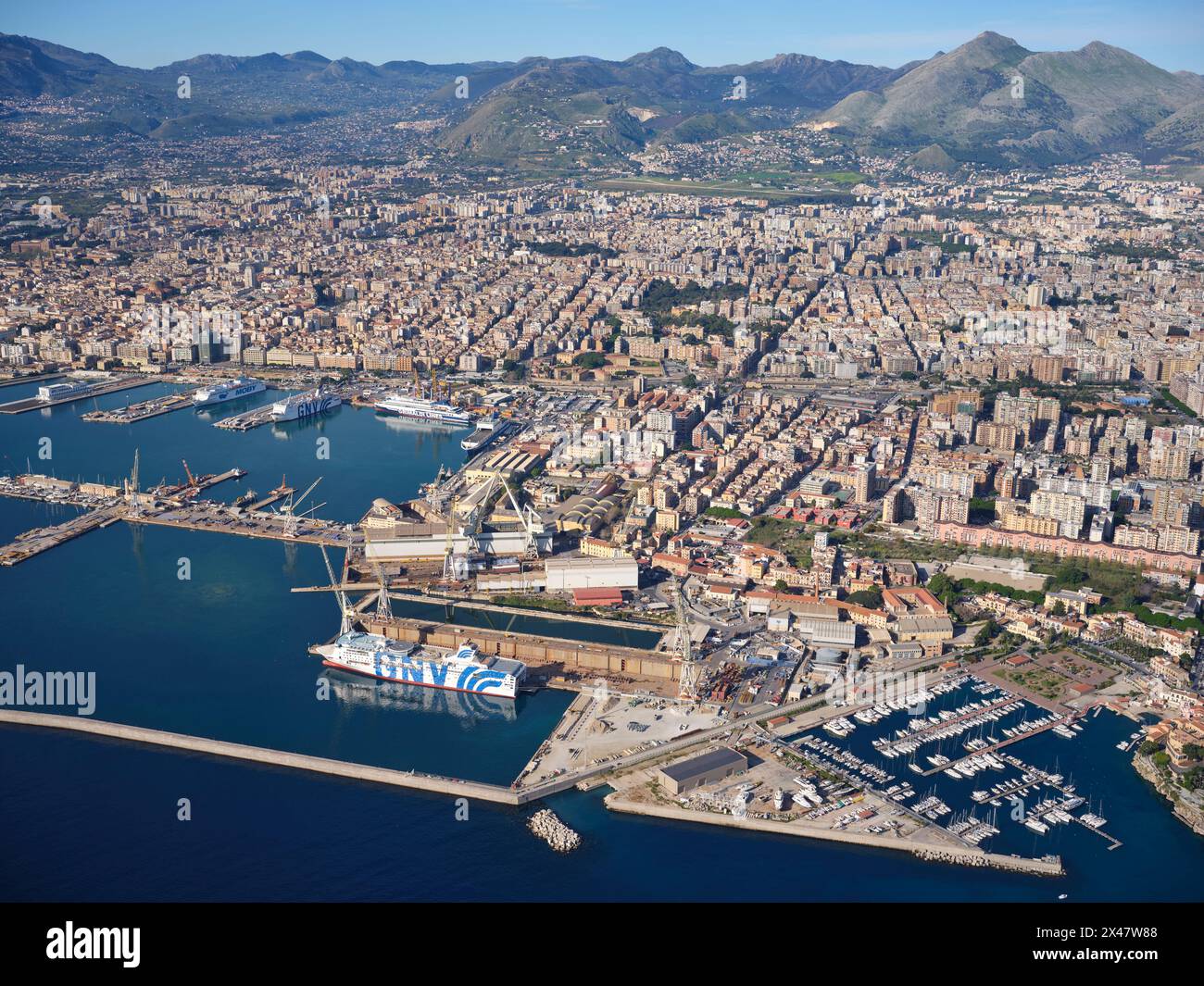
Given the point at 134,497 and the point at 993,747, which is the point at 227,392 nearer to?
the point at 134,497

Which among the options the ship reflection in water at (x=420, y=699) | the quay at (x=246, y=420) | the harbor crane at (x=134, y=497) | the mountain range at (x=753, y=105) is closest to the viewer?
the ship reflection in water at (x=420, y=699)

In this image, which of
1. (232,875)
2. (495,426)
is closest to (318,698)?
(232,875)

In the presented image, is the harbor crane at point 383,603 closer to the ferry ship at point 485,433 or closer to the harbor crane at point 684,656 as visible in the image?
the harbor crane at point 684,656

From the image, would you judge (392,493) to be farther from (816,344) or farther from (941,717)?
(816,344)

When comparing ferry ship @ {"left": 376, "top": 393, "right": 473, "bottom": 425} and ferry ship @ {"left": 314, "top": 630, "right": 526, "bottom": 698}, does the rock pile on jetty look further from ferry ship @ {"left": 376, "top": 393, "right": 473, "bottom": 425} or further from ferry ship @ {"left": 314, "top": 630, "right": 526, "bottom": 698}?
ferry ship @ {"left": 376, "top": 393, "right": 473, "bottom": 425}

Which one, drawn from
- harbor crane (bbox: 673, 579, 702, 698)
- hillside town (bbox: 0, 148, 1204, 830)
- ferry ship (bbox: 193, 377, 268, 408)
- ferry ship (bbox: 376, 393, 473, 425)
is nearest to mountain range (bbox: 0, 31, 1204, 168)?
hillside town (bbox: 0, 148, 1204, 830)

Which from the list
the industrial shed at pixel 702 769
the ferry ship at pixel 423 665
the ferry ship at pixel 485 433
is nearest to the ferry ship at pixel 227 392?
the ferry ship at pixel 485 433
